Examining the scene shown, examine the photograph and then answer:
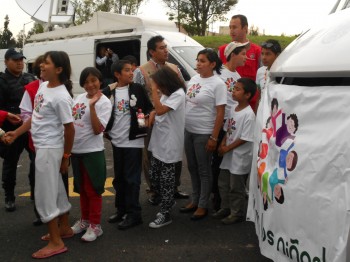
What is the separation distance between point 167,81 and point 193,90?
0.34 m

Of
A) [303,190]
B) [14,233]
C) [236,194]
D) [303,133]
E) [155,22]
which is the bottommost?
[14,233]

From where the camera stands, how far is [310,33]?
264 cm

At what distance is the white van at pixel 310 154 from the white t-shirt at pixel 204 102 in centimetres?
127

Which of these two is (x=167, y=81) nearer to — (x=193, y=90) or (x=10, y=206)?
(x=193, y=90)

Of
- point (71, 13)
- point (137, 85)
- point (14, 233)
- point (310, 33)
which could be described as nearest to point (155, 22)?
point (71, 13)

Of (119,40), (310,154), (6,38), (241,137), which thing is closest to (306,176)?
(310,154)

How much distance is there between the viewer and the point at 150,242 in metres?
3.66

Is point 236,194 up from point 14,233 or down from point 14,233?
up

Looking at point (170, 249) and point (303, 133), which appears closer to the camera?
point (303, 133)

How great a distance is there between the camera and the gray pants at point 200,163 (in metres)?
4.02

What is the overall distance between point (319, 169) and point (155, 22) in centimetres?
820

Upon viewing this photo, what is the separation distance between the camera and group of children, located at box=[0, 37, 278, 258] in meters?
3.64

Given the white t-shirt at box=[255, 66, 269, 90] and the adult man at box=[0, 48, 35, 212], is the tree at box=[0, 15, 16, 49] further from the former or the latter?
the white t-shirt at box=[255, 66, 269, 90]

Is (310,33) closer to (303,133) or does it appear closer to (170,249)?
(303,133)
